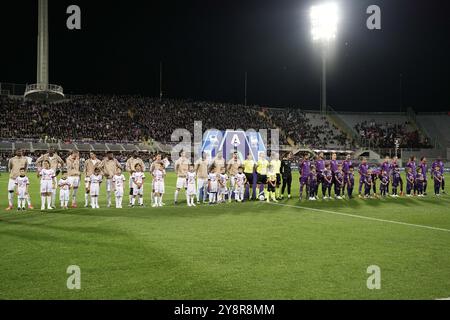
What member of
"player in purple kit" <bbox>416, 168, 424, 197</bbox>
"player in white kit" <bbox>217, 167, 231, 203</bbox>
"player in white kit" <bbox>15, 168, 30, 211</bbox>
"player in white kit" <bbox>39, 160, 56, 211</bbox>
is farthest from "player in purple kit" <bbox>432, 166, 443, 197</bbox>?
"player in white kit" <bbox>15, 168, 30, 211</bbox>

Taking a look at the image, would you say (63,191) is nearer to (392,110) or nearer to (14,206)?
(14,206)

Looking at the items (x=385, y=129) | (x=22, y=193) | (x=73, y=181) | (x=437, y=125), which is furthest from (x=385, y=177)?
(x=437, y=125)

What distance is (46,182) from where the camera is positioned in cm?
1435

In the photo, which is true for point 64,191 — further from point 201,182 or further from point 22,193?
point 201,182

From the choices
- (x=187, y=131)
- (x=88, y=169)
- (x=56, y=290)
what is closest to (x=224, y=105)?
(x=187, y=131)

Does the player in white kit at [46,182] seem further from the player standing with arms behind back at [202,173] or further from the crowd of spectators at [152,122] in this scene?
the crowd of spectators at [152,122]

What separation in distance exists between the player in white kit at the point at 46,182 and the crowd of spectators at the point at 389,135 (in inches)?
2016

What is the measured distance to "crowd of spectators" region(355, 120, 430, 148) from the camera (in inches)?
2299

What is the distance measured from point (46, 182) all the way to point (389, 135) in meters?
54.9

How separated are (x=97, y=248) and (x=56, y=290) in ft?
8.41

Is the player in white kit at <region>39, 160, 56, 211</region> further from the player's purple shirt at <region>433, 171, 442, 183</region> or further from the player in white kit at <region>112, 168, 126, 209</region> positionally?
the player's purple shirt at <region>433, 171, 442, 183</region>

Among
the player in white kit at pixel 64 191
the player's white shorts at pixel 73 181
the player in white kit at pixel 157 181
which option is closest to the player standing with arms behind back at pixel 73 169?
the player's white shorts at pixel 73 181

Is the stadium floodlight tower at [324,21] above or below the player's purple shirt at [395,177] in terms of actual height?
above

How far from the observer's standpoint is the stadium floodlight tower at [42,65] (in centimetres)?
3291
